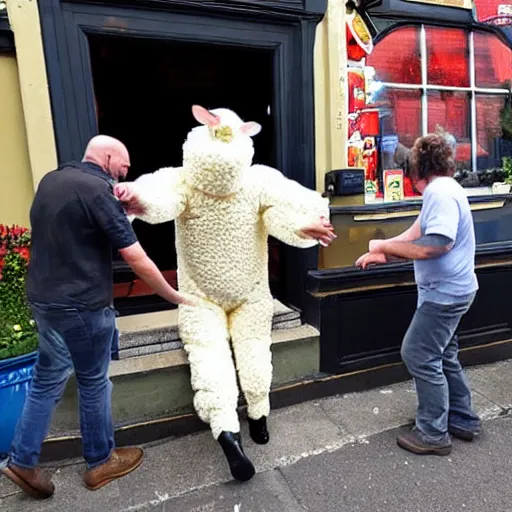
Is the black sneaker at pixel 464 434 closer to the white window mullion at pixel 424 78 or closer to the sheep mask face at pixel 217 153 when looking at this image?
the sheep mask face at pixel 217 153

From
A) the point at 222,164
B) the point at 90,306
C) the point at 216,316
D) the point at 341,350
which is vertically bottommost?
the point at 341,350

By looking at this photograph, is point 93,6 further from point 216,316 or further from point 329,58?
point 216,316

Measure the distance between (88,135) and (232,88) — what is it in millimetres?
2158

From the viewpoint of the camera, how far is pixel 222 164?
240 cm

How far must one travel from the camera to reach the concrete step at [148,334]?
2.91 meters

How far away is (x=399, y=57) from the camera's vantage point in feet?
12.2

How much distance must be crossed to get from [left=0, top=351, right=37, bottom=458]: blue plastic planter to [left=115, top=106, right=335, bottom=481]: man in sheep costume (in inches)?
33.4

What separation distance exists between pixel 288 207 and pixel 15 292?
5.17 feet

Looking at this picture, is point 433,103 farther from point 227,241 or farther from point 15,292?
point 15,292

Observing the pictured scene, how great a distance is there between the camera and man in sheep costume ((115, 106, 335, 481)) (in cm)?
245

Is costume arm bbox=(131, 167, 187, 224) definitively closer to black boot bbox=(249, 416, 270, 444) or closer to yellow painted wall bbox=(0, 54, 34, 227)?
yellow painted wall bbox=(0, 54, 34, 227)

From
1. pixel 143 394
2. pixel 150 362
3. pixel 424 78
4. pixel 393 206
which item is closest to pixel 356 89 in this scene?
pixel 424 78

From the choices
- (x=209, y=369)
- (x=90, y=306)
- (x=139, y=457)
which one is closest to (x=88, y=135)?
(x=90, y=306)

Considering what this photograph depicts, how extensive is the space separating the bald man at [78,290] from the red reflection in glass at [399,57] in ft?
7.43
